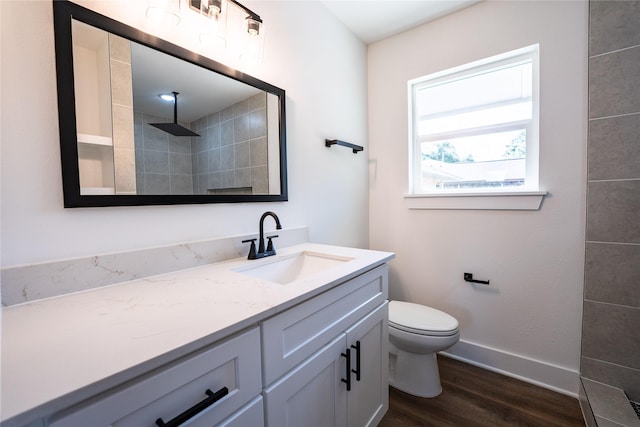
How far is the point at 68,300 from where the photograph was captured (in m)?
0.78

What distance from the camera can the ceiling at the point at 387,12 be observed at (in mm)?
1788

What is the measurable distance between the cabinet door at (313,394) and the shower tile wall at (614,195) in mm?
1498

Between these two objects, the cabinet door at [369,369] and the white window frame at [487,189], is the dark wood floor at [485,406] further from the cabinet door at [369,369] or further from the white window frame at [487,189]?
the white window frame at [487,189]

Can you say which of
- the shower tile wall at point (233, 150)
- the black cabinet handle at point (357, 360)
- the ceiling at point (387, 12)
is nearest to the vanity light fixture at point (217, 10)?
the shower tile wall at point (233, 150)

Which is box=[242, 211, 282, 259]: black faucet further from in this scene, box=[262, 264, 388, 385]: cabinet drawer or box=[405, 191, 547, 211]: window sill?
box=[405, 191, 547, 211]: window sill

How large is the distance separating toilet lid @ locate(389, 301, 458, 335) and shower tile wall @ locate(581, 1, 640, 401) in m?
0.77

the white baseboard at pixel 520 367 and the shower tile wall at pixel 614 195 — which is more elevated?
the shower tile wall at pixel 614 195

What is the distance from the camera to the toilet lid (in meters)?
1.52

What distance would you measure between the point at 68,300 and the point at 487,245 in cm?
213

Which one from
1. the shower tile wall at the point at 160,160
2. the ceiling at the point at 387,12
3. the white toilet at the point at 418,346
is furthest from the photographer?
the ceiling at the point at 387,12

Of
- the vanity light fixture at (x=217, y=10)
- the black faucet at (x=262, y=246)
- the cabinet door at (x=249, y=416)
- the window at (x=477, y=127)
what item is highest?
the vanity light fixture at (x=217, y=10)

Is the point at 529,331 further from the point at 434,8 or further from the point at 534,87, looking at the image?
the point at 434,8

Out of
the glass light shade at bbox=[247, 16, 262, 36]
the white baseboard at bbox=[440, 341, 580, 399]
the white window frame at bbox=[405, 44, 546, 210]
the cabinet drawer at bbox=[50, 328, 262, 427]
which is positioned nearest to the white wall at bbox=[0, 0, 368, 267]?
the glass light shade at bbox=[247, 16, 262, 36]

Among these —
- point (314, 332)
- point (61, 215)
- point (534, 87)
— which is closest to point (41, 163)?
point (61, 215)
